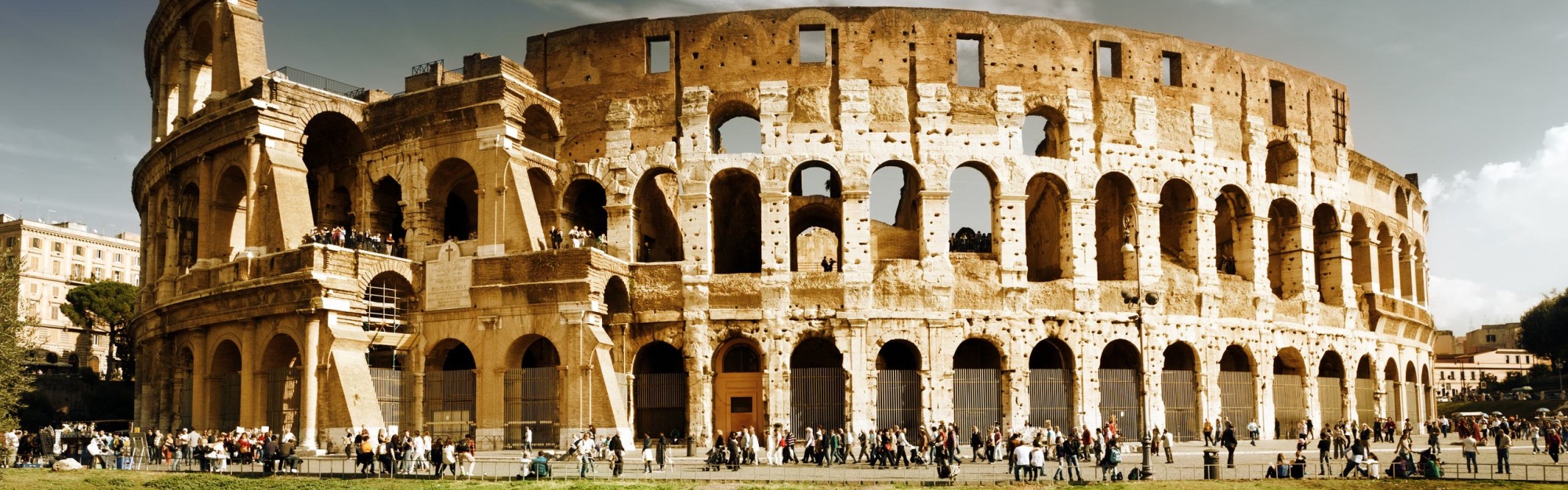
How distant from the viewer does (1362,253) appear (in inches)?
1559

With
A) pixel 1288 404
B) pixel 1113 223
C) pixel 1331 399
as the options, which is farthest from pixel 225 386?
pixel 1331 399

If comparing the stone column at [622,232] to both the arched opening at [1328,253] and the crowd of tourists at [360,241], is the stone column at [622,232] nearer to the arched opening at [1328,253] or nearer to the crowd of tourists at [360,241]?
the crowd of tourists at [360,241]

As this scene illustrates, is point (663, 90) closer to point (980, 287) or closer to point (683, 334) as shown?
point (683, 334)

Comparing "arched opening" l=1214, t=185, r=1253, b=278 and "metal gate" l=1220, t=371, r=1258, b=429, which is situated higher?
"arched opening" l=1214, t=185, r=1253, b=278

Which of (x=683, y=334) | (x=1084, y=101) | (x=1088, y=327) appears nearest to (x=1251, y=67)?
(x=1084, y=101)

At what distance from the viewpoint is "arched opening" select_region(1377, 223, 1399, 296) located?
4103 centimetres

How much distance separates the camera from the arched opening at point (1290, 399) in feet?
114

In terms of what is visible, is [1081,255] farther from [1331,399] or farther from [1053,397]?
[1331,399]


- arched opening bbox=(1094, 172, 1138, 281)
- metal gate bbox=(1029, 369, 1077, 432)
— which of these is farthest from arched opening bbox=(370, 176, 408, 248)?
arched opening bbox=(1094, 172, 1138, 281)

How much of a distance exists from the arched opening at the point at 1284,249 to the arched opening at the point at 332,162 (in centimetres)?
2337

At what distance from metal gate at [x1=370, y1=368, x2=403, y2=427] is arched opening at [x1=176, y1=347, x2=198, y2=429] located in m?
5.69

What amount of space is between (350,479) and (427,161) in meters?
10.9

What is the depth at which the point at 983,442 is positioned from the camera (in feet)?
95.3

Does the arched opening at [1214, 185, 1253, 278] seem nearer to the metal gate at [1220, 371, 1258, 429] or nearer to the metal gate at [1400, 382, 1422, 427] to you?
the metal gate at [1220, 371, 1258, 429]
